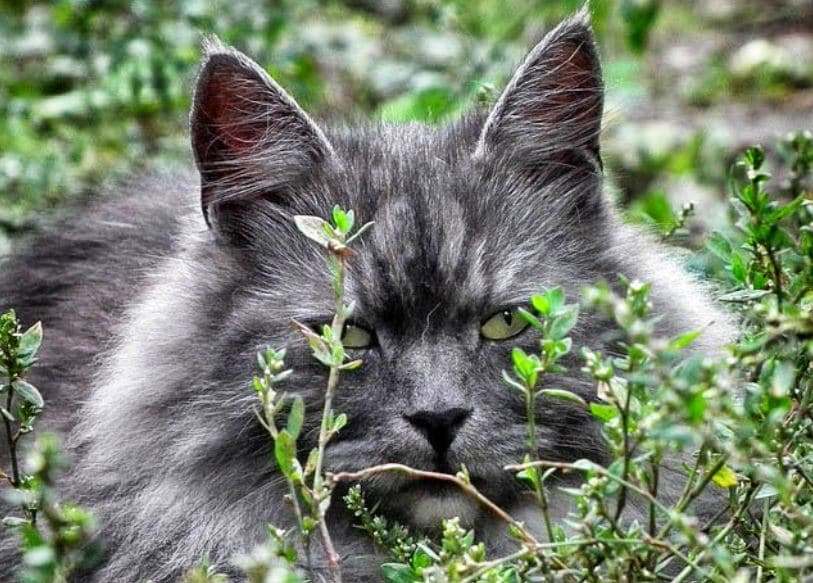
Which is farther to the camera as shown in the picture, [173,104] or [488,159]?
[173,104]

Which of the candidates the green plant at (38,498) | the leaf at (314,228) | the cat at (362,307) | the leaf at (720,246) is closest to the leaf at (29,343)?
the green plant at (38,498)

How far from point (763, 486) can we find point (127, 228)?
223 centimetres

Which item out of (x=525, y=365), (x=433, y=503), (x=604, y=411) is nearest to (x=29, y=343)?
(x=433, y=503)

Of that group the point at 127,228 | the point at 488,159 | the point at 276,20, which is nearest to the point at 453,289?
the point at 488,159

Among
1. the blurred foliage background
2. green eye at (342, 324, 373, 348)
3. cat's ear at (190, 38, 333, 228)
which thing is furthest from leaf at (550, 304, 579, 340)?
the blurred foliage background

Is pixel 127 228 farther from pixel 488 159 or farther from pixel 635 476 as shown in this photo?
pixel 635 476

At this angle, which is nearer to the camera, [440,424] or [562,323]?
[562,323]

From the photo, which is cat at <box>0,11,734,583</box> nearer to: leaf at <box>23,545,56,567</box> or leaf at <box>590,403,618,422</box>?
leaf at <box>590,403,618,422</box>

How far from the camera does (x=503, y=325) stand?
297 cm

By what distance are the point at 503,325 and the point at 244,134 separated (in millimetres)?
830

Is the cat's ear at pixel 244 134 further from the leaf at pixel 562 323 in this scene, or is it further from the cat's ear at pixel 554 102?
the leaf at pixel 562 323

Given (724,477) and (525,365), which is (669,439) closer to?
(525,365)

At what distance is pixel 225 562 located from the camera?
307 centimetres

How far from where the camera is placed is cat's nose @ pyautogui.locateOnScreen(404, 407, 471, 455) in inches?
106
